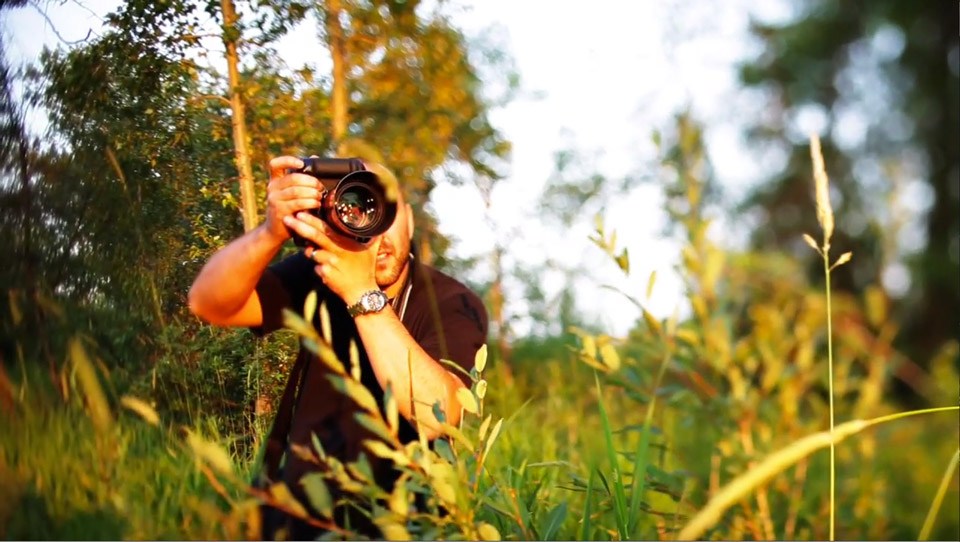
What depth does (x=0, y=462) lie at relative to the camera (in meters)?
0.93

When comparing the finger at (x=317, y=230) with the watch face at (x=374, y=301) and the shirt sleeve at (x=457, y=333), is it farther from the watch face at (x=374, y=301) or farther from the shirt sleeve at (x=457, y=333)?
the shirt sleeve at (x=457, y=333)

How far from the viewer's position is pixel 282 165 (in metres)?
1.11

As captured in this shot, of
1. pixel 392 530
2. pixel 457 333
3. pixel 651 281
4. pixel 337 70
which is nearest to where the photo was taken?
pixel 392 530

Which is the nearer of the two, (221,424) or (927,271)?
(221,424)

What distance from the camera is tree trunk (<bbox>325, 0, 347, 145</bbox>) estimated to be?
1.25m

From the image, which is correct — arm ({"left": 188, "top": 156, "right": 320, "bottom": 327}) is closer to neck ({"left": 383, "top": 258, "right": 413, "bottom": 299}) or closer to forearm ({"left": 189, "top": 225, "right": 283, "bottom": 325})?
forearm ({"left": 189, "top": 225, "right": 283, "bottom": 325})

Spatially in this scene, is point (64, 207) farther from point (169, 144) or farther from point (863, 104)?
point (863, 104)

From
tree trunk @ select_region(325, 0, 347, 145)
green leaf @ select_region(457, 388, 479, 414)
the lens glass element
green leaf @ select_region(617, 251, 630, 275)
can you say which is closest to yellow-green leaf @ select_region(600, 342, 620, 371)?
green leaf @ select_region(617, 251, 630, 275)

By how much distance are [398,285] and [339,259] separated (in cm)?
21

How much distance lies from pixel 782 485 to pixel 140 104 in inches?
47.2

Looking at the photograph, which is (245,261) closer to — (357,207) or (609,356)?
(357,207)

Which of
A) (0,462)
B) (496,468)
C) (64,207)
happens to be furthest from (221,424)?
(496,468)

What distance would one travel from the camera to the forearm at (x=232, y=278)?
105cm

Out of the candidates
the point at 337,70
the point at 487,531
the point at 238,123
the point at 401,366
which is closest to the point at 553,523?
the point at 487,531
